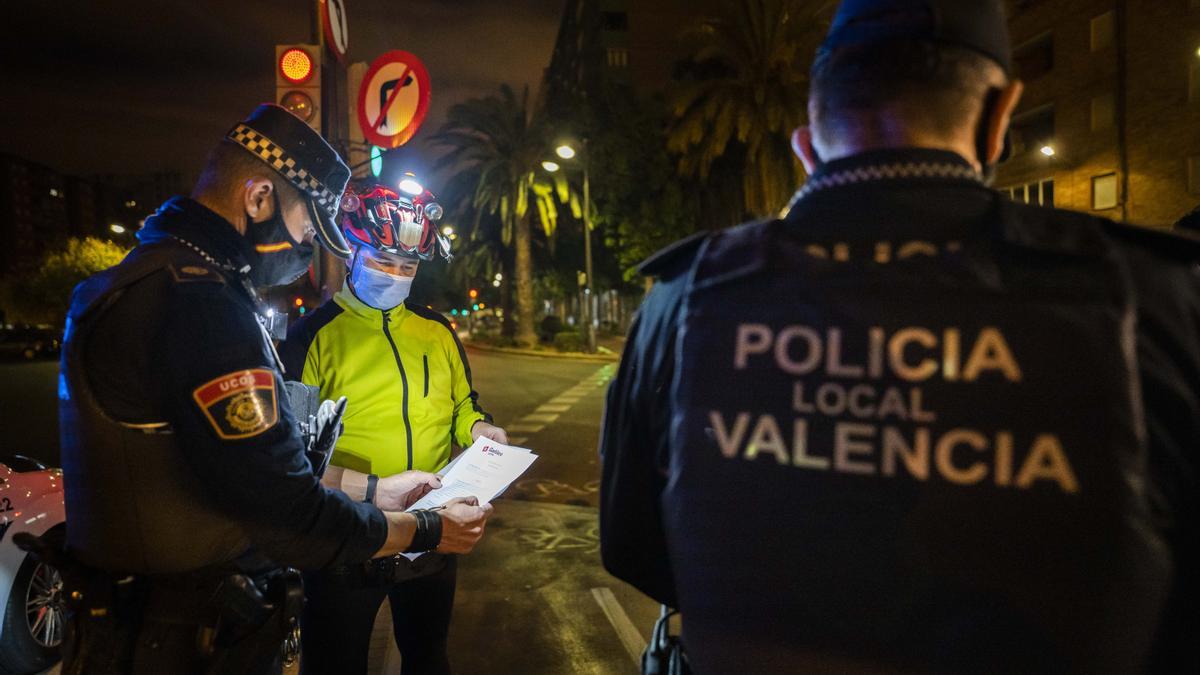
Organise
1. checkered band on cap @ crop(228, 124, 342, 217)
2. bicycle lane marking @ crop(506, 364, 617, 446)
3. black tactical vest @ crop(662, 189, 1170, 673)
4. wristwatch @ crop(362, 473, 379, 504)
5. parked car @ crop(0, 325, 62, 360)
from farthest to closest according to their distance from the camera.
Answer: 1. parked car @ crop(0, 325, 62, 360)
2. bicycle lane marking @ crop(506, 364, 617, 446)
3. wristwatch @ crop(362, 473, 379, 504)
4. checkered band on cap @ crop(228, 124, 342, 217)
5. black tactical vest @ crop(662, 189, 1170, 673)

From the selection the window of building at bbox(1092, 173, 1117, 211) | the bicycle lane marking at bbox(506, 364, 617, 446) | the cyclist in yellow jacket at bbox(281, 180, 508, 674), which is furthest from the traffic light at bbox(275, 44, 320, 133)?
the window of building at bbox(1092, 173, 1117, 211)

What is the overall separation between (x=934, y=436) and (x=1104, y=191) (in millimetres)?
30479

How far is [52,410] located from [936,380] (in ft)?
64.4

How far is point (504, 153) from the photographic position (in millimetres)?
26859

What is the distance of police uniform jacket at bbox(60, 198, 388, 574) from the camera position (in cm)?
161

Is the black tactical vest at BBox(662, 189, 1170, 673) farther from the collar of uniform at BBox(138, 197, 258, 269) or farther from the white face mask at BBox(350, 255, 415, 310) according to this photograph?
the white face mask at BBox(350, 255, 415, 310)

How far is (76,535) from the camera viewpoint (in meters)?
1.70

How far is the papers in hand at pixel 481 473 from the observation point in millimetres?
2402

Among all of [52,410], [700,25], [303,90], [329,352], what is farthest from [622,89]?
[329,352]

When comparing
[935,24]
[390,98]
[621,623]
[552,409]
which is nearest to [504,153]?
[552,409]

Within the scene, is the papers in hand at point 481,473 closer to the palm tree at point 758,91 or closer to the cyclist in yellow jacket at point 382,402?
the cyclist in yellow jacket at point 382,402

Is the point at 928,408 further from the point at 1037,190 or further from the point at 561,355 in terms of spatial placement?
the point at 1037,190

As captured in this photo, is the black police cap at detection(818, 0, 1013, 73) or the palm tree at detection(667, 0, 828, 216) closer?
the black police cap at detection(818, 0, 1013, 73)

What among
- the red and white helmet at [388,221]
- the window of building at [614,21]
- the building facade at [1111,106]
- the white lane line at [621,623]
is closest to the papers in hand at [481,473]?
the red and white helmet at [388,221]
